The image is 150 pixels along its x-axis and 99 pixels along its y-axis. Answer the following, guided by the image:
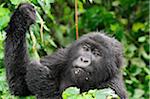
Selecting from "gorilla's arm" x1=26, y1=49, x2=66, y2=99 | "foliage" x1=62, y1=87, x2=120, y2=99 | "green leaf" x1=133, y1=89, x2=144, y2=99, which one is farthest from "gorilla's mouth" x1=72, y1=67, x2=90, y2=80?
"green leaf" x1=133, y1=89, x2=144, y2=99

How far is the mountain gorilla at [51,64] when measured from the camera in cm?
479

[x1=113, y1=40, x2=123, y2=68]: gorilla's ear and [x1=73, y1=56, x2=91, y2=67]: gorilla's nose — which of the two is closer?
[x1=73, y1=56, x2=91, y2=67]: gorilla's nose

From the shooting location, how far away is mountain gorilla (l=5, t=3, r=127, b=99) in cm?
479

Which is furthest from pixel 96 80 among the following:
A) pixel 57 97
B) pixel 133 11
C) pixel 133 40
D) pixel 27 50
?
pixel 133 11

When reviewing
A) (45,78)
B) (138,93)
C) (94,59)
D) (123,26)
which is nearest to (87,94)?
(94,59)

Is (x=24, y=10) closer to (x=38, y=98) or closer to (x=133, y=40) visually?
(x=38, y=98)

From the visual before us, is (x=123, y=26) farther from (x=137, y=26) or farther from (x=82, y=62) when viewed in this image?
(x=82, y=62)

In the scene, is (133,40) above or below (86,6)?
below

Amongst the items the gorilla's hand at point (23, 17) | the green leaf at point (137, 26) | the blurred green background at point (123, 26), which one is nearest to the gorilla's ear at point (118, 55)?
the gorilla's hand at point (23, 17)

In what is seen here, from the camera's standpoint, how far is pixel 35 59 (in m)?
5.05

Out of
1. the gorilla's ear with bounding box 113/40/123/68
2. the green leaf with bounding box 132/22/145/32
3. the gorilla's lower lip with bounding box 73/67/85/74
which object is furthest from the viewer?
the green leaf with bounding box 132/22/145/32

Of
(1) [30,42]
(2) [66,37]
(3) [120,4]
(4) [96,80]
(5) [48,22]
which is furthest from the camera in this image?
(3) [120,4]

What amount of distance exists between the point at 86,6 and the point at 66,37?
0.80m

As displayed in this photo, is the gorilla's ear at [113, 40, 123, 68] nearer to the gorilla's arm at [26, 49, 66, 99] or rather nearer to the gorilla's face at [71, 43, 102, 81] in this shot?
the gorilla's face at [71, 43, 102, 81]
